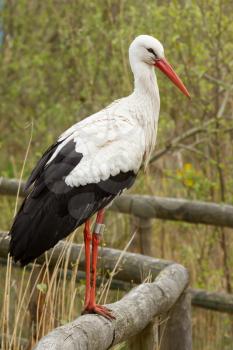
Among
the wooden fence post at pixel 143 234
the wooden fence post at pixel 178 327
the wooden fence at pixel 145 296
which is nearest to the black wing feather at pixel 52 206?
the wooden fence at pixel 145 296

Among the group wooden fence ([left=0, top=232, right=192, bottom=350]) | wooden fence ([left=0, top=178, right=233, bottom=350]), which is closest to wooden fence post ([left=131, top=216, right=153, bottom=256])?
wooden fence ([left=0, top=178, right=233, bottom=350])

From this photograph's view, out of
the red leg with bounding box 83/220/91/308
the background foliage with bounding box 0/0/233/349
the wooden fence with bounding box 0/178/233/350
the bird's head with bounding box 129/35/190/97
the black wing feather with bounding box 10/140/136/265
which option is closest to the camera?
the wooden fence with bounding box 0/178/233/350

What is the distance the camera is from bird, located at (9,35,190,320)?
11.4ft

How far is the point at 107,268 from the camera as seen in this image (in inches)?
160

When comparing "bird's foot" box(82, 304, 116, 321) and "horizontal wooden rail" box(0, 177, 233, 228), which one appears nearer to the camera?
"bird's foot" box(82, 304, 116, 321)

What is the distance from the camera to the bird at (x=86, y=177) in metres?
3.48

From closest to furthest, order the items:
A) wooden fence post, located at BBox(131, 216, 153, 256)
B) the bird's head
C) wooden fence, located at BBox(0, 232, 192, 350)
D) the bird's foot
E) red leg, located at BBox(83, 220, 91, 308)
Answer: wooden fence, located at BBox(0, 232, 192, 350)
the bird's foot
red leg, located at BBox(83, 220, 91, 308)
the bird's head
wooden fence post, located at BBox(131, 216, 153, 256)

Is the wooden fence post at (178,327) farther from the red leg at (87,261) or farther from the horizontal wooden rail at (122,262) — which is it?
the red leg at (87,261)

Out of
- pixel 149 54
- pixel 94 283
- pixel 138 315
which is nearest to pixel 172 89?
pixel 149 54

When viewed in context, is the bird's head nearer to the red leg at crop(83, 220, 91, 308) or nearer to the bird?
the bird

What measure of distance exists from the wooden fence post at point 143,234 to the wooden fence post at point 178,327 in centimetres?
129

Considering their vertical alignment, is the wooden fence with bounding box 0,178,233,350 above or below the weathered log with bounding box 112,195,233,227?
below

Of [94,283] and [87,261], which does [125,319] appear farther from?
[87,261]

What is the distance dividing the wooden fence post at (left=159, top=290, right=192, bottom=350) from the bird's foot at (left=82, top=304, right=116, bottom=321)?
46 cm
